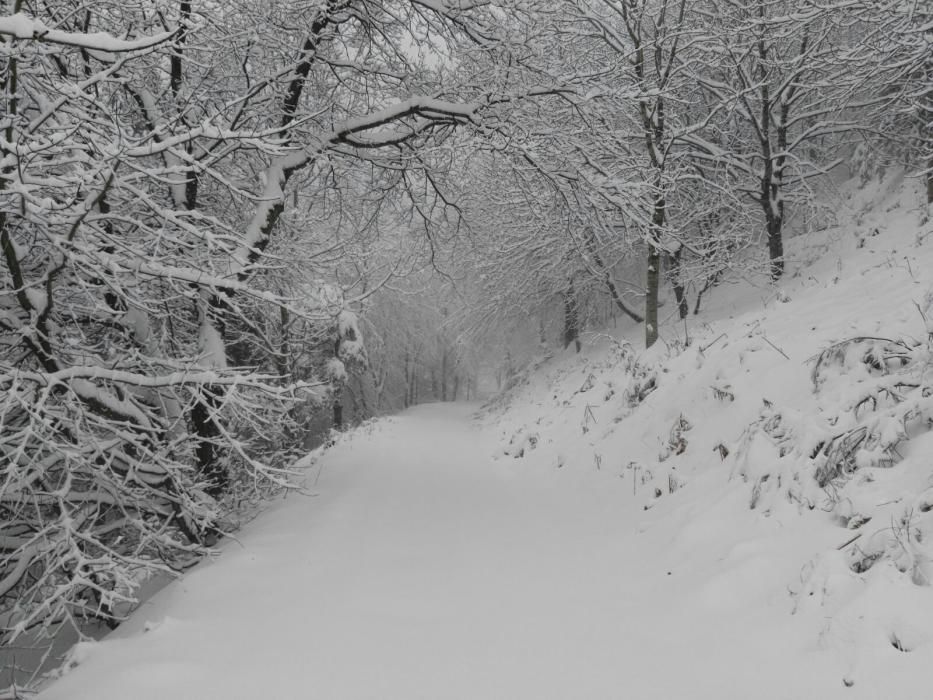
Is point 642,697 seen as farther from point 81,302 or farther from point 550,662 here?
point 81,302

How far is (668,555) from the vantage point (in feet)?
12.6

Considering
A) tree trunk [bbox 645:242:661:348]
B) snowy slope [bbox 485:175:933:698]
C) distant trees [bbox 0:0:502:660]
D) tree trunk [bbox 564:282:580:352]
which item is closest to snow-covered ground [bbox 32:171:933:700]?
snowy slope [bbox 485:175:933:698]

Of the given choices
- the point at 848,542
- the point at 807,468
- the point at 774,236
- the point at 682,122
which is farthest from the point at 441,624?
the point at 682,122

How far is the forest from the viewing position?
334 cm

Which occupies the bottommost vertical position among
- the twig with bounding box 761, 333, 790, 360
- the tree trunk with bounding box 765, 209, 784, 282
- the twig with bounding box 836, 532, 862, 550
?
the twig with bounding box 836, 532, 862, 550

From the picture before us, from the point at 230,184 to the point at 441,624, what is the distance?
2784 millimetres

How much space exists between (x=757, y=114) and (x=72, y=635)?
14.1m

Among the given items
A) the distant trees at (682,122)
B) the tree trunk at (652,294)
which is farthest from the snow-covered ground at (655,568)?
the tree trunk at (652,294)

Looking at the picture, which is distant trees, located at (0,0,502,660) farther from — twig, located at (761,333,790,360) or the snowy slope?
twig, located at (761,333,790,360)

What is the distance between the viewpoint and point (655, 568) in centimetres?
376

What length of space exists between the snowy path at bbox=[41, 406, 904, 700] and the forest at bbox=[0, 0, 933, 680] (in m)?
0.54

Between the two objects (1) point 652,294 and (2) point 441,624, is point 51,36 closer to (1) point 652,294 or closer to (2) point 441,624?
(2) point 441,624

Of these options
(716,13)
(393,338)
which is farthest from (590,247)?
(393,338)

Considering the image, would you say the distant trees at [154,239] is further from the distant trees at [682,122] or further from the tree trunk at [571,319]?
the tree trunk at [571,319]
